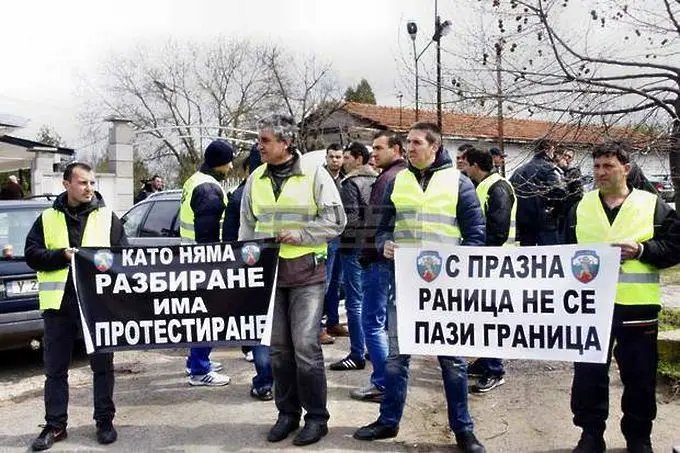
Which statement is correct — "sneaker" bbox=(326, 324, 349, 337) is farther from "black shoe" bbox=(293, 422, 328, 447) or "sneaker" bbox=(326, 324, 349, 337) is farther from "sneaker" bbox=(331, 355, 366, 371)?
"black shoe" bbox=(293, 422, 328, 447)

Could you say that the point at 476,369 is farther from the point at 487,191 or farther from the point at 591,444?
the point at 591,444

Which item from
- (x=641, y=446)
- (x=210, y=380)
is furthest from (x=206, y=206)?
(x=641, y=446)

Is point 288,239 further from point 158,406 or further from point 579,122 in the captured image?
point 579,122

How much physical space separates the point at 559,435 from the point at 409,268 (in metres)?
1.58

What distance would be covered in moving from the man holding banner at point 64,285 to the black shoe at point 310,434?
1.29 m

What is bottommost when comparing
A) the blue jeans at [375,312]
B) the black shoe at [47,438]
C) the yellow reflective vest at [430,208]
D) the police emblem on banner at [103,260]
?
the black shoe at [47,438]

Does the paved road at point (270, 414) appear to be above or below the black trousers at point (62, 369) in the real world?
below

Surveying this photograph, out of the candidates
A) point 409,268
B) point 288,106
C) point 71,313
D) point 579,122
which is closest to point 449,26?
point 579,122

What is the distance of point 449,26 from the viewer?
21.7 ft

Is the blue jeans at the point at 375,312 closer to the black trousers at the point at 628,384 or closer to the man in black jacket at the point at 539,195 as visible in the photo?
the black trousers at the point at 628,384

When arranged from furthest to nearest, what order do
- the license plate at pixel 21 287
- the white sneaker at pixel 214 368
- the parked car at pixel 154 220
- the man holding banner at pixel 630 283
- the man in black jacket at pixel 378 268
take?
the parked car at pixel 154 220
the license plate at pixel 21 287
the white sneaker at pixel 214 368
the man in black jacket at pixel 378 268
the man holding banner at pixel 630 283

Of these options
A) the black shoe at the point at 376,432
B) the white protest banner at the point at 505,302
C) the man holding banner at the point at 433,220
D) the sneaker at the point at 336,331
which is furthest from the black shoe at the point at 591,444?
the sneaker at the point at 336,331

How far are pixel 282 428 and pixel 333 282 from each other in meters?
2.83

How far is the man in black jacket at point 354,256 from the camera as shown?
6125 millimetres
